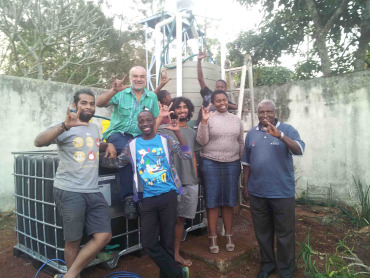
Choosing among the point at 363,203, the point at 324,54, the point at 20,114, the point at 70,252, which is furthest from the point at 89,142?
the point at 324,54

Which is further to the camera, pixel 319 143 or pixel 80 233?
pixel 319 143

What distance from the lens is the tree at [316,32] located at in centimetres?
731

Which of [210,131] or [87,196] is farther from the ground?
[210,131]

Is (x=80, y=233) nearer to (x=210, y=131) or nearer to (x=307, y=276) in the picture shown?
(x=210, y=131)

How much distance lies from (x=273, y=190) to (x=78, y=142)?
180cm

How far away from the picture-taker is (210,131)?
10.1ft

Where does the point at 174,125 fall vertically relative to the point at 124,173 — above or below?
above

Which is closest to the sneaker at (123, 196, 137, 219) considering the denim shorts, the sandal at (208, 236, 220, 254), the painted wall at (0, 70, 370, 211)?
the denim shorts

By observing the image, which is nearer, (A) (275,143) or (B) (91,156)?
(B) (91,156)

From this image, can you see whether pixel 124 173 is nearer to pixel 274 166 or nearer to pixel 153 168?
pixel 153 168

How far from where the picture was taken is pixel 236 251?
3145 mm

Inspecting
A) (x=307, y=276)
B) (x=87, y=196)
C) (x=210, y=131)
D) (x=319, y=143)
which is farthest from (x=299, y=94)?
(x=87, y=196)

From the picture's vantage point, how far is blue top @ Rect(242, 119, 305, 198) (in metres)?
2.69

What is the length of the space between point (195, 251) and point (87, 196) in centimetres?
147
